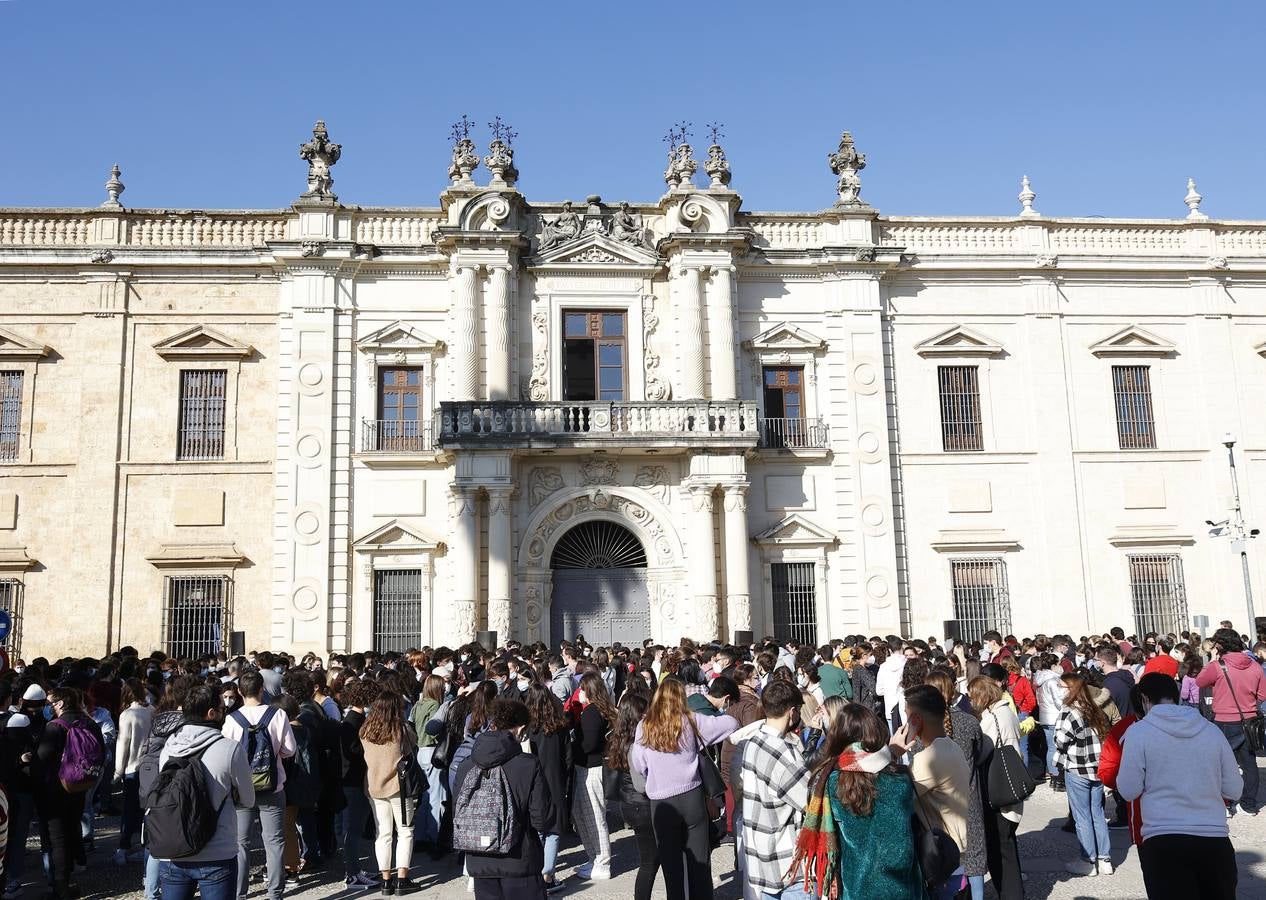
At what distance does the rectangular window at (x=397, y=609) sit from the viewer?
78.1 feet

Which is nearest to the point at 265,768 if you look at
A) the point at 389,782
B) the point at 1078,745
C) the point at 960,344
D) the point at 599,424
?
the point at 389,782

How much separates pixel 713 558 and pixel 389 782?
48.7 ft

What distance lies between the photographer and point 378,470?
24.3 m

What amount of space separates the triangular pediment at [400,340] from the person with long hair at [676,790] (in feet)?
60.7

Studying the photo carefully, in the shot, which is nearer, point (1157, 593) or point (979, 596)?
point (979, 596)

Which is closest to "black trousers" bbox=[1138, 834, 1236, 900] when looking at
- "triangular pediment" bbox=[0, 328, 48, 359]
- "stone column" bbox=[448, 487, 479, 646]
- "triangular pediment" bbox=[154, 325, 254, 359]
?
"stone column" bbox=[448, 487, 479, 646]

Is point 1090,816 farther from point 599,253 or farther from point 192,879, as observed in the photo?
point 599,253

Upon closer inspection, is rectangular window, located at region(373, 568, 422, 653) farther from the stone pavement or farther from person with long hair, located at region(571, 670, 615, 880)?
person with long hair, located at region(571, 670, 615, 880)

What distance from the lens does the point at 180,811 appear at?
6.34 meters

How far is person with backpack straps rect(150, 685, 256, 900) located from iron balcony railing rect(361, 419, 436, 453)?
17.8 meters

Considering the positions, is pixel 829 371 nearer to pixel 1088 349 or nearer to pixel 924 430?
pixel 924 430

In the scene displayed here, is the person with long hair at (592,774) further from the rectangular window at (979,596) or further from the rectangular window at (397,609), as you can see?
the rectangular window at (979,596)

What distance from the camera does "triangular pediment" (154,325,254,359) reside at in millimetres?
24516

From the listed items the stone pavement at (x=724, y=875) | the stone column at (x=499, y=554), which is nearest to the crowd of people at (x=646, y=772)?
the stone pavement at (x=724, y=875)
